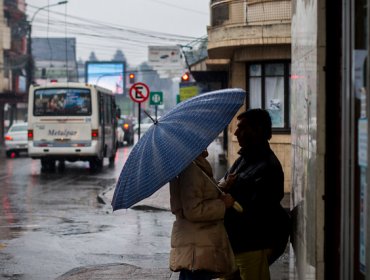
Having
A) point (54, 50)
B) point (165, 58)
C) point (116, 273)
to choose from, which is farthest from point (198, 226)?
point (54, 50)

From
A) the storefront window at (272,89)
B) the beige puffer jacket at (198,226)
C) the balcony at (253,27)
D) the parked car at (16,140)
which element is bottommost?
the parked car at (16,140)

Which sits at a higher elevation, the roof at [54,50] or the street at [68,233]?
the roof at [54,50]

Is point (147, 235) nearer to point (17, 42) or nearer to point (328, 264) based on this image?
point (328, 264)

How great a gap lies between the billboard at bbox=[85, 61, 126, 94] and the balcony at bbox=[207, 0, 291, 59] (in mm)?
79412

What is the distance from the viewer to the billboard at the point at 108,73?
323 feet

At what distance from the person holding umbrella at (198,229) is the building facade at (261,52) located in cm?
1243

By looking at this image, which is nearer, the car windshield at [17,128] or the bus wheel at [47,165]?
the bus wheel at [47,165]

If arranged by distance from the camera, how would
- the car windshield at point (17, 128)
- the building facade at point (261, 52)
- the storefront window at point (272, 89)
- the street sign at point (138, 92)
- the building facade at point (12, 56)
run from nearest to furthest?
the building facade at point (261, 52), the storefront window at point (272, 89), the street sign at point (138, 92), the car windshield at point (17, 128), the building facade at point (12, 56)

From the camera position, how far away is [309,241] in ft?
14.2

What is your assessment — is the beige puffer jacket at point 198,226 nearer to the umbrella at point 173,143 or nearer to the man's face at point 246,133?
the umbrella at point 173,143

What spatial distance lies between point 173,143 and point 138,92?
63.0 ft

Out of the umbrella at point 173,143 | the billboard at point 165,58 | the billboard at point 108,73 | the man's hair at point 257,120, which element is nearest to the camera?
the umbrella at point 173,143

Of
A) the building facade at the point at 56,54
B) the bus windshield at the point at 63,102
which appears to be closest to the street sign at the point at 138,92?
the bus windshield at the point at 63,102

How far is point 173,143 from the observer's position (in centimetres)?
468
